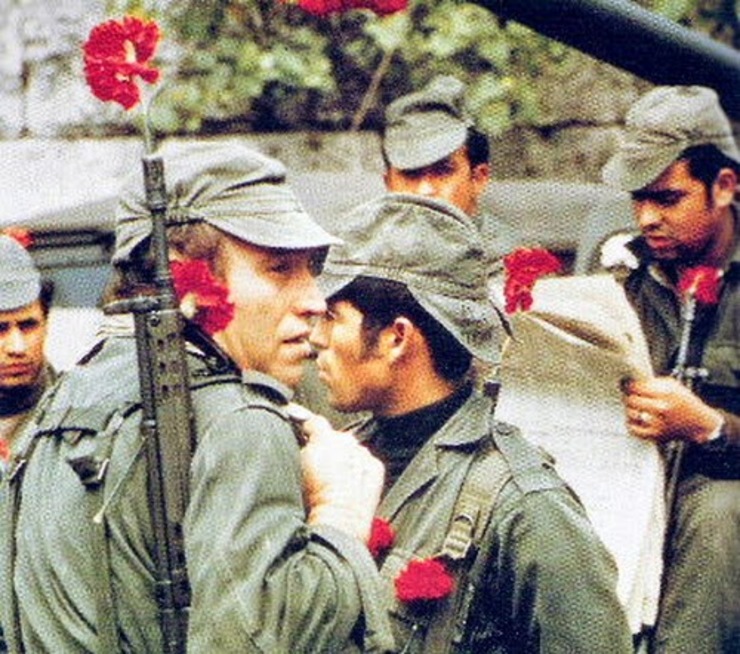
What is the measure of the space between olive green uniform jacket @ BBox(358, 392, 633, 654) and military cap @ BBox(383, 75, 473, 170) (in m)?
1.99

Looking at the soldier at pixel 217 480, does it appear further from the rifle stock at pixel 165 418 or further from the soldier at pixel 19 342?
the soldier at pixel 19 342

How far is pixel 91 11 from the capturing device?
25.4 ft

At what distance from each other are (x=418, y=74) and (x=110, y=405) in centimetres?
550

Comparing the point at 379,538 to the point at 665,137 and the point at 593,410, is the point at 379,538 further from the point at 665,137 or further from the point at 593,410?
the point at 665,137

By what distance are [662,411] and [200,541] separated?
165 centimetres

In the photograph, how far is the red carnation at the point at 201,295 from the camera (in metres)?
2.81

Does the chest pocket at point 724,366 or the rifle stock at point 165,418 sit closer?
the rifle stock at point 165,418

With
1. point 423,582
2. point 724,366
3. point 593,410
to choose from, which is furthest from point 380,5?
point 724,366

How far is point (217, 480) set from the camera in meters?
2.65

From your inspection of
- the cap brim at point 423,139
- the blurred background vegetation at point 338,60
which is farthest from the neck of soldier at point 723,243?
the blurred background vegetation at point 338,60

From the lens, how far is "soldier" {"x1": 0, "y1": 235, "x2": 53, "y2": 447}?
5223mm

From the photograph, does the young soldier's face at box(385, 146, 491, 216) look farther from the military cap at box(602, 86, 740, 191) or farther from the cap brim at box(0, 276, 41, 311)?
the cap brim at box(0, 276, 41, 311)

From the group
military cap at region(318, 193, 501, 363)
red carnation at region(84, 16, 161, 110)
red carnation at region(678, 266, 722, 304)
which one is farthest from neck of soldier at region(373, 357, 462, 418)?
red carnation at region(678, 266, 722, 304)

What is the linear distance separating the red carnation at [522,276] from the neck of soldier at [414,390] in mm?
408
